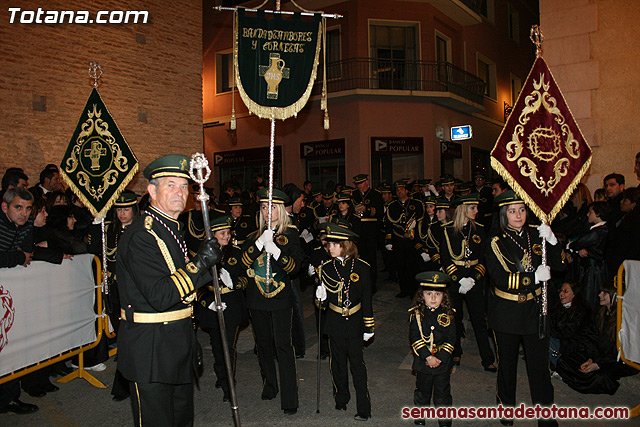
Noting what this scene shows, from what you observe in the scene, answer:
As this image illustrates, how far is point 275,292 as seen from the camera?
5.45 m

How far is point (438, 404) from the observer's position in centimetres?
504

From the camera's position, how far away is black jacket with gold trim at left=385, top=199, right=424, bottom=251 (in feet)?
36.2

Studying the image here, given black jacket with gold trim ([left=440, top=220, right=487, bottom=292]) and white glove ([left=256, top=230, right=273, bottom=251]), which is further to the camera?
black jacket with gold trim ([left=440, top=220, right=487, bottom=292])

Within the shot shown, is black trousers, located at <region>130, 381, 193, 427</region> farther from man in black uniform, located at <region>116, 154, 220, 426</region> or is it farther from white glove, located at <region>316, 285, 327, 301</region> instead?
white glove, located at <region>316, 285, 327, 301</region>

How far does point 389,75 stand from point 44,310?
62.0 feet

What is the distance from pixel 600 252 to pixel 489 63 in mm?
23091

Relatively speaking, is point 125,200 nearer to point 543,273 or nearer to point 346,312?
point 346,312

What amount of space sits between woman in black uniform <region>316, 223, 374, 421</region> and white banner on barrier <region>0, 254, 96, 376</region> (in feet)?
10.6

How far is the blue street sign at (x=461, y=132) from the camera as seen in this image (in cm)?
2169

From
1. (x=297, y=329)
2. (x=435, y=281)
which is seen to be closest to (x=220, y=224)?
(x=297, y=329)

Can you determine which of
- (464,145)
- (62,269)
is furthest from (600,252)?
(464,145)

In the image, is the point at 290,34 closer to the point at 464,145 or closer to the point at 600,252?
the point at 600,252

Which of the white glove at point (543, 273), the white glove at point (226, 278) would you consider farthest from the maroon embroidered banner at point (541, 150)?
the white glove at point (226, 278)

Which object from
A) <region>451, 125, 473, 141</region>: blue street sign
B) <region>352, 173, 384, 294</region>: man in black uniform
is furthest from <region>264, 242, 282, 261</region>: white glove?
<region>451, 125, 473, 141</region>: blue street sign
